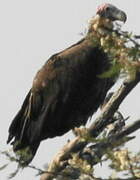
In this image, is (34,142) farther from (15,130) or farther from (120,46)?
(120,46)

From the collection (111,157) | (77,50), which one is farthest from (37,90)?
(111,157)

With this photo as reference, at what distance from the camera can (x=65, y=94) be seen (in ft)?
27.2

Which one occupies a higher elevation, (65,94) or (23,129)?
(65,94)

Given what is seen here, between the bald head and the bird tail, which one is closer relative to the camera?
the bird tail

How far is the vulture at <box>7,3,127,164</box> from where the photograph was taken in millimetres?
8078

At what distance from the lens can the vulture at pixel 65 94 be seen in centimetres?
808

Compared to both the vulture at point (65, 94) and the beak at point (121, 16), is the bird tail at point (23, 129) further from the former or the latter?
the beak at point (121, 16)

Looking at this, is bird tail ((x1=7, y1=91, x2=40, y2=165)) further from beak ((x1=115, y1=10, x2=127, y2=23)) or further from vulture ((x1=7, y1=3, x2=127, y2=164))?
beak ((x1=115, y1=10, x2=127, y2=23))

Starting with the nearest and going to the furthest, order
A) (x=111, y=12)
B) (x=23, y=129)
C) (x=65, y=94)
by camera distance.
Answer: (x=23, y=129) < (x=65, y=94) < (x=111, y=12)

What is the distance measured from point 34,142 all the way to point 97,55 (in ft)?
4.42

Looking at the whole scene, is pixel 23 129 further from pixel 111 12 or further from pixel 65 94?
pixel 111 12

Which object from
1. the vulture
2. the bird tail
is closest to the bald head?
the vulture

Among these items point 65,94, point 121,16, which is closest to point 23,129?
point 65,94

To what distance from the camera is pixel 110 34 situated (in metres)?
3.56
